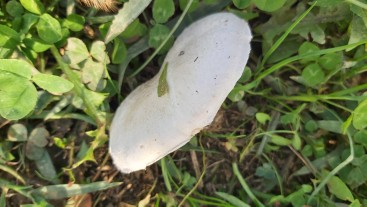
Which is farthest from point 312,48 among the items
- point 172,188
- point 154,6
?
point 172,188

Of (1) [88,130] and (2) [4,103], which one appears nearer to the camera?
(2) [4,103]

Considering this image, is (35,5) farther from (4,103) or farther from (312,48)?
(312,48)

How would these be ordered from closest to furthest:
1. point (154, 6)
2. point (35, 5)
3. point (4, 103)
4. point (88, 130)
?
point (4, 103), point (35, 5), point (154, 6), point (88, 130)

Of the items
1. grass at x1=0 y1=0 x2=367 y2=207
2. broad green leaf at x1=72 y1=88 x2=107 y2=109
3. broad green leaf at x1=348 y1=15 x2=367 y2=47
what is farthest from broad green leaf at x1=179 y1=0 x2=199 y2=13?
broad green leaf at x1=348 y1=15 x2=367 y2=47

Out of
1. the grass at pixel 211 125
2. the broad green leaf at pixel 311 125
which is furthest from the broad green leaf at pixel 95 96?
the broad green leaf at pixel 311 125

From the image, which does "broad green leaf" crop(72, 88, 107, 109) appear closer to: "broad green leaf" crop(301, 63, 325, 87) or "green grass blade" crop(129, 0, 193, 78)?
"green grass blade" crop(129, 0, 193, 78)

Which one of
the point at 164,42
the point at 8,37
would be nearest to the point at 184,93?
the point at 164,42
